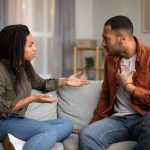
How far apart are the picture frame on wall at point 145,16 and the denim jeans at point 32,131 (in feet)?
10.7

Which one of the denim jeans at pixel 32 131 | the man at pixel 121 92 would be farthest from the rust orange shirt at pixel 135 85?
the denim jeans at pixel 32 131

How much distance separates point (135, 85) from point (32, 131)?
2.23 feet

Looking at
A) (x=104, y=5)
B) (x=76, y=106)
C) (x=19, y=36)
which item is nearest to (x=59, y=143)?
(x=76, y=106)

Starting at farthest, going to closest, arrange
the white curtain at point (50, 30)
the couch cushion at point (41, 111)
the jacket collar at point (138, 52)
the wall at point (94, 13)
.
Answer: the wall at point (94, 13) < the white curtain at point (50, 30) < the couch cushion at point (41, 111) < the jacket collar at point (138, 52)

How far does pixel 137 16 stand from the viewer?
16.1 feet

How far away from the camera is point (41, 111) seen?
7.03ft

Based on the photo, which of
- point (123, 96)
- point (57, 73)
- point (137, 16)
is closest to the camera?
point (123, 96)

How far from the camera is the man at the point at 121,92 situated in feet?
5.90

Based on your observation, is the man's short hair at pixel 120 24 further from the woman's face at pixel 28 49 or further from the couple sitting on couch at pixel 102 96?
the woman's face at pixel 28 49

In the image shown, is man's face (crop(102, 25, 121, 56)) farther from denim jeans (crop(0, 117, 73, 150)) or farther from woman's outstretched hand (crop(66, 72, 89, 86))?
denim jeans (crop(0, 117, 73, 150))

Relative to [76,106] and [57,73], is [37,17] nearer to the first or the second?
[57,73]

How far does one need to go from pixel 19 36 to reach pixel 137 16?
3.40 metres

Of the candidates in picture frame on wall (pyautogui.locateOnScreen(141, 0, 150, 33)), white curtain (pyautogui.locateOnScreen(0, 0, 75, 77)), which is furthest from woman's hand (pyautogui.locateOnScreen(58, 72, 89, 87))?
white curtain (pyautogui.locateOnScreen(0, 0, 75, 77))

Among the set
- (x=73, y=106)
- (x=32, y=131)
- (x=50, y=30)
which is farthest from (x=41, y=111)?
(x=50, y=30)
